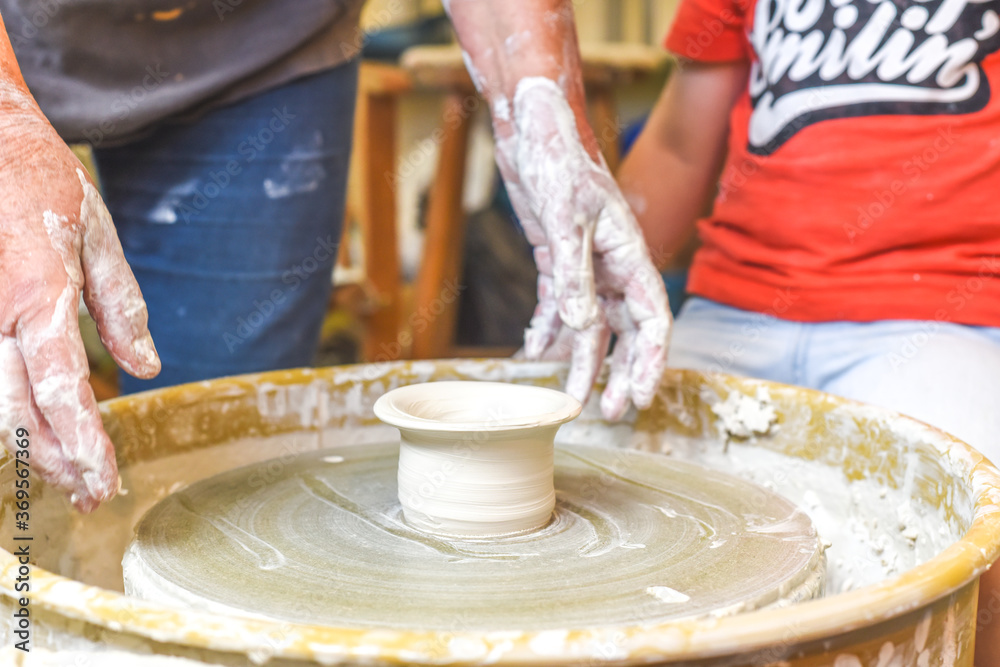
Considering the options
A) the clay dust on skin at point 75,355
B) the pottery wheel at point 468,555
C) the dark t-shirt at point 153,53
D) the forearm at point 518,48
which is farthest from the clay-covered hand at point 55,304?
the forearm at point 518,48

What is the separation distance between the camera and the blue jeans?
1246mm

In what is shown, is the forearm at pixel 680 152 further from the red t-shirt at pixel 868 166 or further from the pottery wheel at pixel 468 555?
the pottery wheel at pixel 468 555

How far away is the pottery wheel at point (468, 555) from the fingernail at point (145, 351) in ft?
0.52

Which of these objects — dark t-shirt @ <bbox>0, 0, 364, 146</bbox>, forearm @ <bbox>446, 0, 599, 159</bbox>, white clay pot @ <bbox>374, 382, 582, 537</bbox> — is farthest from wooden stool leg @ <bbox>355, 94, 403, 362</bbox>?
white clay pot @ <bbox>374, 382, 582, 537</bbox>

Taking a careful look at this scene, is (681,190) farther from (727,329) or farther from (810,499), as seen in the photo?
(810,499)

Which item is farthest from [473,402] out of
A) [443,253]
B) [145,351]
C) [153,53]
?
[443,253]

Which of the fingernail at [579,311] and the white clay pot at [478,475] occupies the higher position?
the fingernail at [579,311]

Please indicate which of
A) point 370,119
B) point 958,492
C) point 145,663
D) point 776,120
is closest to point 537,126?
point 776,120

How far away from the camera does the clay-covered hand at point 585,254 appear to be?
0.95 m

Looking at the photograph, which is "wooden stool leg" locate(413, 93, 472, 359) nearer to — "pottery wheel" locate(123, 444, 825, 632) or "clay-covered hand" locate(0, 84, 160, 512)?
"pottery wheel" locate(123, 444, 825, 632)

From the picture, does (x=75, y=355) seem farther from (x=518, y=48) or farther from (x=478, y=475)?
(x=518, y=48)

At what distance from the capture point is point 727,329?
130 centimetres

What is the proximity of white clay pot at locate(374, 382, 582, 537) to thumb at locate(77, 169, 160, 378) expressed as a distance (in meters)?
0.21

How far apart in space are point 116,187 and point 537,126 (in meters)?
0.66
